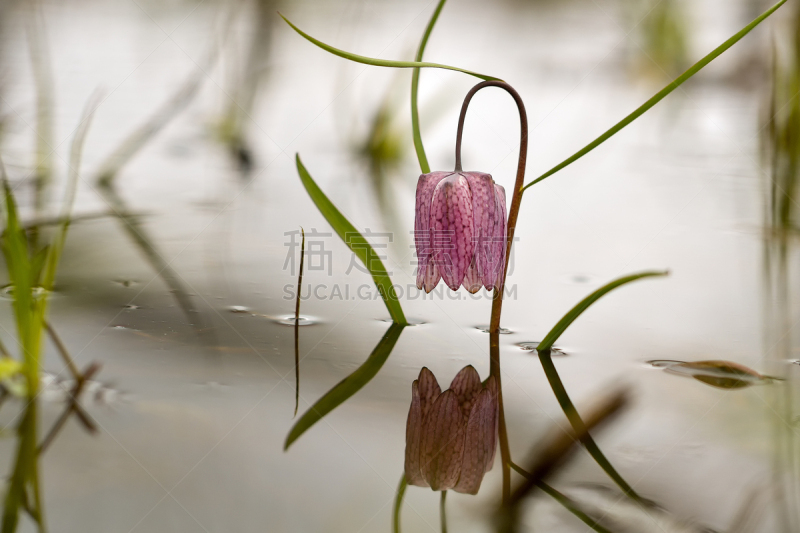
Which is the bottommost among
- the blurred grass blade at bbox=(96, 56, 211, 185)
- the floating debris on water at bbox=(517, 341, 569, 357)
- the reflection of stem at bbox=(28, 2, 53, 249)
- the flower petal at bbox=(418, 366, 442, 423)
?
the flower petal at bbox=(418, 366, 442, 423)

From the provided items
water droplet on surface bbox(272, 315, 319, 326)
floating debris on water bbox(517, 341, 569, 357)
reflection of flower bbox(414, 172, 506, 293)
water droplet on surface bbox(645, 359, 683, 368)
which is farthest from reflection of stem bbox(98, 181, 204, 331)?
water droplet on surface bbox(645, 359, 683, 368)

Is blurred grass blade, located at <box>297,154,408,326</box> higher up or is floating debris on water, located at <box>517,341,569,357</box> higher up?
blurred grass blade, located at <box>297,154,408,326</box>

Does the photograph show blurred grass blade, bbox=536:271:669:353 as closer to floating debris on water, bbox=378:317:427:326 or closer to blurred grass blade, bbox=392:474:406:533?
floating debris on water, bbox=378:317:427:326

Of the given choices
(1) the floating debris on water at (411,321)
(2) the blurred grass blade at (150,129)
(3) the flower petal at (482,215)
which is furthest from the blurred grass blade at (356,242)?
(2) the blurred grass blade at (150,129)

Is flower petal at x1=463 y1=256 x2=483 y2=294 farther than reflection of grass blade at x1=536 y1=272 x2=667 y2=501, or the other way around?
flower petal at x1=463 y1=256 x2=483 y2=294

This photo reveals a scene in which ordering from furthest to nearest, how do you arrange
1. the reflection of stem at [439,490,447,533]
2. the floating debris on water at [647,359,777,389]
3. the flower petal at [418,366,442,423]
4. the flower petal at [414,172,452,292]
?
the flower petal at [414,172,452,292] → the floating debris on water at [647,359,777,389] → the flower petal at [418,366,442,423] → the reflection of stem at [439,490,447,533]

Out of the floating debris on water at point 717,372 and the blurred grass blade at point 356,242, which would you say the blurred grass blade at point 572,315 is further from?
the blurred grass blade at point 356,242
